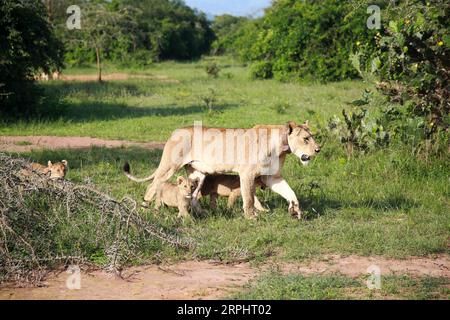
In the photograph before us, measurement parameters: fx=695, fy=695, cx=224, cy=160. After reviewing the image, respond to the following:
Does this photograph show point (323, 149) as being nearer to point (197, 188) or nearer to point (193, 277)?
point (197, 188)

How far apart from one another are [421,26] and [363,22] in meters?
15.6

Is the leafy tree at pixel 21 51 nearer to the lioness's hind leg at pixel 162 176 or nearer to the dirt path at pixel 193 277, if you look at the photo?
the lioness's hind leg at pixel 162 176

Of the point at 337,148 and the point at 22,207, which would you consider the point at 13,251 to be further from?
the point at 337,148

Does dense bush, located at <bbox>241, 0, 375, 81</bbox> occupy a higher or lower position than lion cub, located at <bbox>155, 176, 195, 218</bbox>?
higher

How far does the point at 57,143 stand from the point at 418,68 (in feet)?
23.1

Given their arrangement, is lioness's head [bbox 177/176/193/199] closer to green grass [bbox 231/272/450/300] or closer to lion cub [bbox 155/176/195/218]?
lion cub [bbox 155/176/195/218]

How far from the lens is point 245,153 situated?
8391 millimetres

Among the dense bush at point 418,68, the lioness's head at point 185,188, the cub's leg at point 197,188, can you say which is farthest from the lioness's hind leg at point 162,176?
the dense bush at point 418,68

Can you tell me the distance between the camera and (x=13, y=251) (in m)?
6.50

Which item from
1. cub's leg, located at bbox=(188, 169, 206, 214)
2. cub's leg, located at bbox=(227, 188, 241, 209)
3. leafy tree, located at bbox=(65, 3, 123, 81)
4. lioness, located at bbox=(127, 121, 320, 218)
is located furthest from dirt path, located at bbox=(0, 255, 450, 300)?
leafy tree, located at bbox=(65, 3, 123, 81)

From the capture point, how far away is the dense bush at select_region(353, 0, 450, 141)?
9914 mm

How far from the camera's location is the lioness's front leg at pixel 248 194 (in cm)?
823

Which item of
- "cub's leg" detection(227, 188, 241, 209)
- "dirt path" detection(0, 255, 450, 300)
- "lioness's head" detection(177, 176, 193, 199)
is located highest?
"lioness's head" detection(177, 176, 193, 199)

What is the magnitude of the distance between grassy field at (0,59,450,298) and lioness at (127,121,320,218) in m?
0.38
